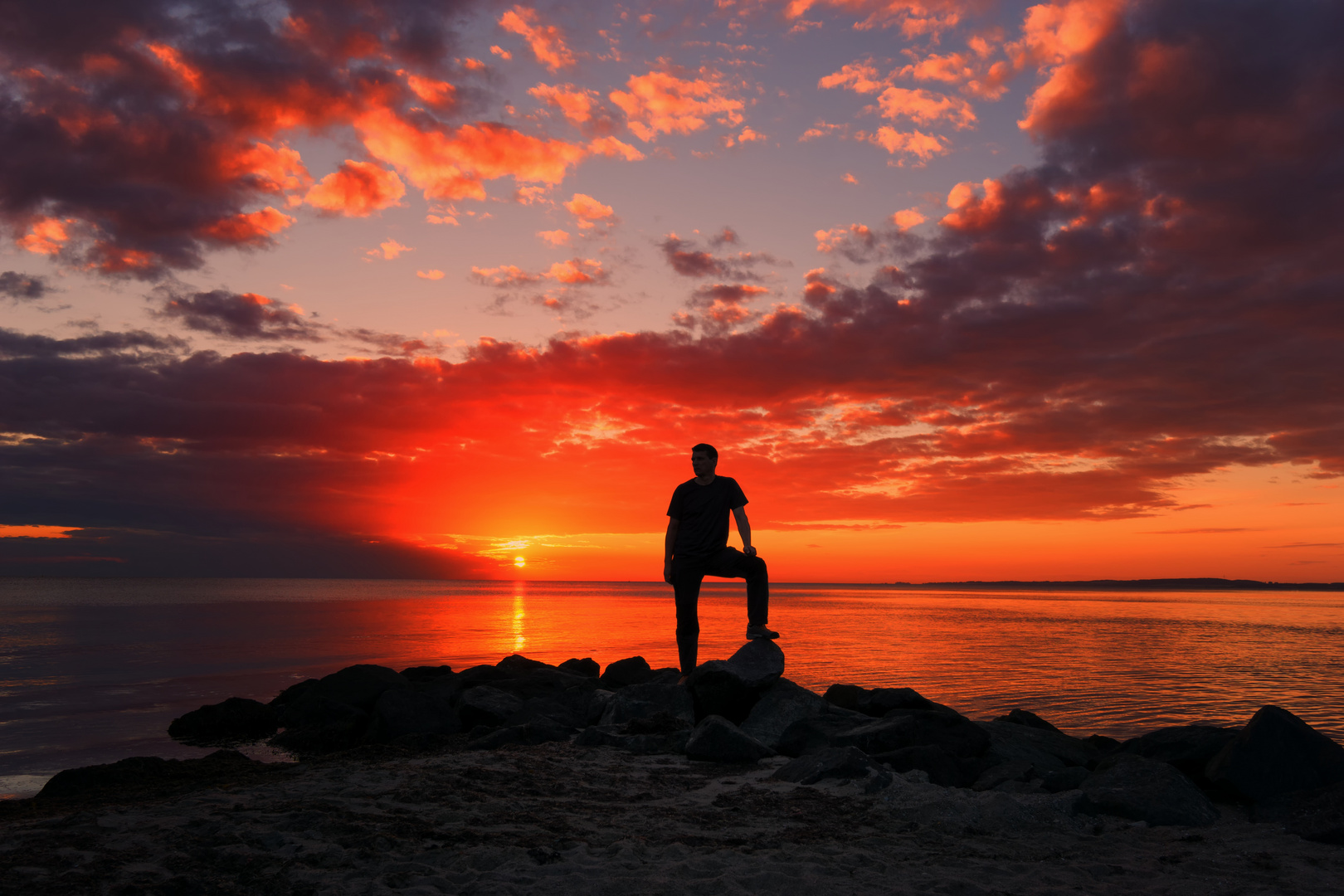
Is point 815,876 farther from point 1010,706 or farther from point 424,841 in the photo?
point 1010,706

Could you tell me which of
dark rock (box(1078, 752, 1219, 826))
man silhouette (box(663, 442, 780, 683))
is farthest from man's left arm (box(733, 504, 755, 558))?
dark rock (box(1078, 752, 1219, 826))

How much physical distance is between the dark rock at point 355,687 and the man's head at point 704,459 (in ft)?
24.1

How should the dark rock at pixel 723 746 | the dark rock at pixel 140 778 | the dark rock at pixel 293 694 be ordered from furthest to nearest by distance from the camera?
the dark rock at pixel 293 694 < the dark rock at pixel 723 746 < the dark rock at pixel 140 778

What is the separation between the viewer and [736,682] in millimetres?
11078

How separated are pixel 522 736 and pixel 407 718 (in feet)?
7.30

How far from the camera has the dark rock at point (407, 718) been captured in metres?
11.2

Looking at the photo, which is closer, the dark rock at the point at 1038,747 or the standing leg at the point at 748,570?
the dark rock at the point at 1038,747

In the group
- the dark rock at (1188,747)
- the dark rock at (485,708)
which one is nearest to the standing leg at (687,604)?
the dark rock at (485,708)

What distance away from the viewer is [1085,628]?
1790 inches

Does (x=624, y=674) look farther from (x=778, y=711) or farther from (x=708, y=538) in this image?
(x=708, y=538)

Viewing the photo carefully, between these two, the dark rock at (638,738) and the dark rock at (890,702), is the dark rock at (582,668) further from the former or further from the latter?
the dark rock at (638,738)

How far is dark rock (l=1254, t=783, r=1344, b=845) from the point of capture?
6430 mm

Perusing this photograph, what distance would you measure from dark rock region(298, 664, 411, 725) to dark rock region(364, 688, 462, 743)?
224 cm

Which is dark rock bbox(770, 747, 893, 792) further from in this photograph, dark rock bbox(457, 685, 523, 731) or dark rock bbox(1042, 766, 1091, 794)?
dark rock bbox(457, 685, 523, 731)
